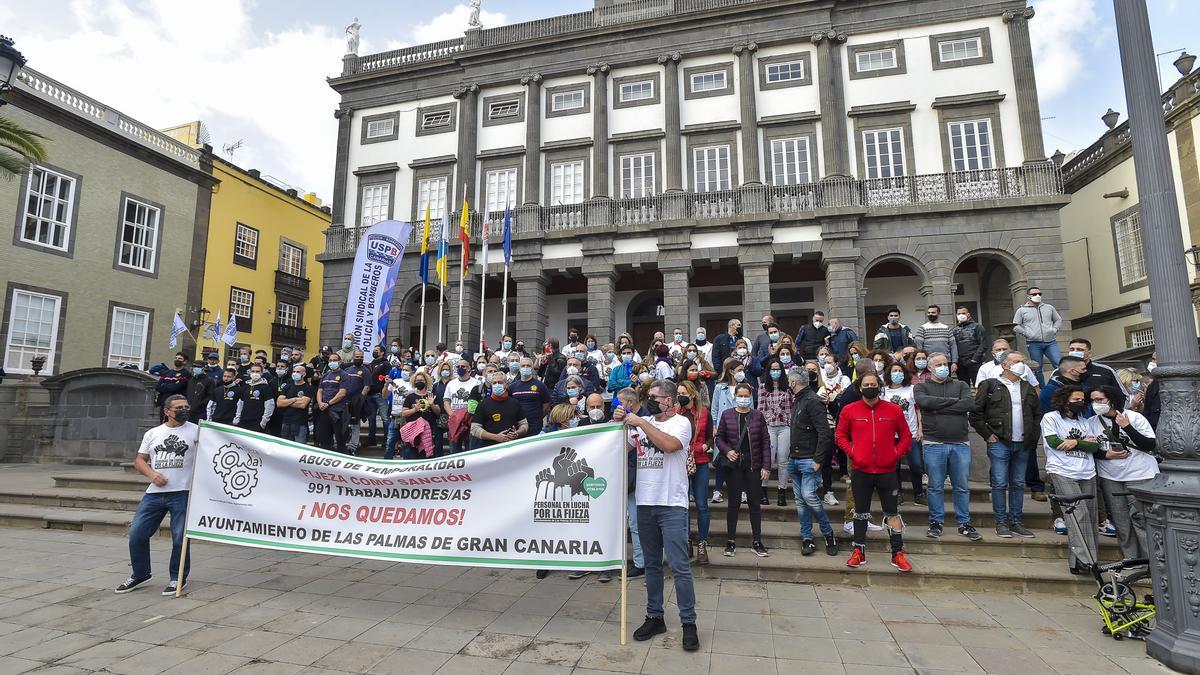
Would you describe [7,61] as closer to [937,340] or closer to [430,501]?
[430,501]

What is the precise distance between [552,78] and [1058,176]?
56.8 ft

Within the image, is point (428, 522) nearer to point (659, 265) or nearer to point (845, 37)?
point (659, 265)

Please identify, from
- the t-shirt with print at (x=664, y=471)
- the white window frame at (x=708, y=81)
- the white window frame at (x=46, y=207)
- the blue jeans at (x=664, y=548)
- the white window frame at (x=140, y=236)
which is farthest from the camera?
the white window frame at (x=140, y=236)

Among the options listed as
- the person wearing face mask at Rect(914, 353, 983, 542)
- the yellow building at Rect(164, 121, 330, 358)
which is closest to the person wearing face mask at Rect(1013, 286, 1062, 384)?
the person wearing face mask at Rect(914, 353, 983, 542)

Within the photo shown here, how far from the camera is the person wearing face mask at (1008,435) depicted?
6.54 m

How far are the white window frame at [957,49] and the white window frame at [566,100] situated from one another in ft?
40.7

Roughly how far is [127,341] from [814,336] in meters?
24.1

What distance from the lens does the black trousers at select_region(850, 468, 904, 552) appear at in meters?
5.91

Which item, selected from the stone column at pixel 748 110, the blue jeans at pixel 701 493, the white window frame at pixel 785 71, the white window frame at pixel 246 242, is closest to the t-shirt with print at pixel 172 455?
the blue jeans at pixel 701 493

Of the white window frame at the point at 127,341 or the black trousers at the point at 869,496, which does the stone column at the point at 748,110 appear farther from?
the white window frame at the point at 127,341

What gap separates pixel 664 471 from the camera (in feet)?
15.2

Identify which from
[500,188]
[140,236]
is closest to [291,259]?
[140,236]

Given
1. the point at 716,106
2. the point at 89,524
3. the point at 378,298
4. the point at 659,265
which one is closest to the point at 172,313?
the point at 378,298

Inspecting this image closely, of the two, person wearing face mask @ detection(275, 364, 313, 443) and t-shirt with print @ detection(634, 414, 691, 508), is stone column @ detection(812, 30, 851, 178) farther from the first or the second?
person wearing face mask @ detection(275, 364, 313, 443)
